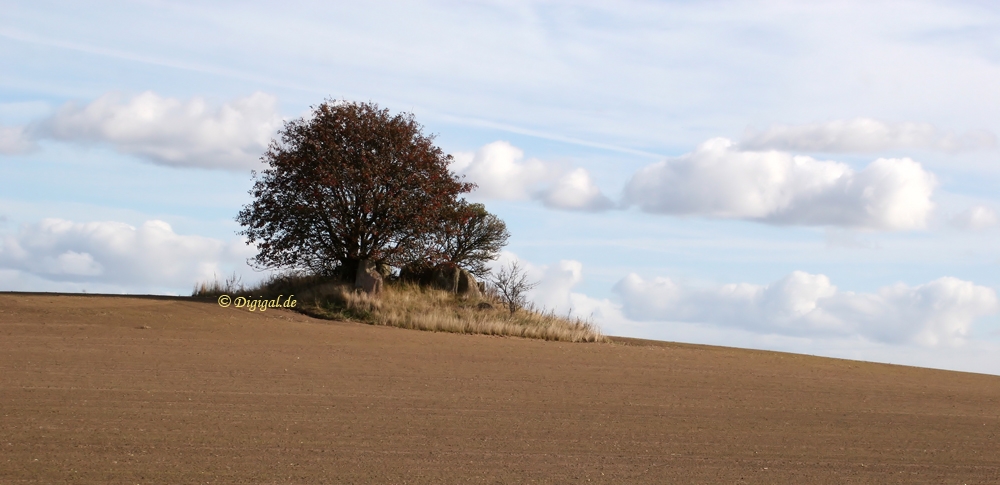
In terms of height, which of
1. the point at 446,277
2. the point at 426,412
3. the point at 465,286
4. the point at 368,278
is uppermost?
the point at 446,277

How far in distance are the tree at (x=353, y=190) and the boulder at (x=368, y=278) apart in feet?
1.03

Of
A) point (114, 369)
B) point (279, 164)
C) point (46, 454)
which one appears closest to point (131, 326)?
point (114, 369)

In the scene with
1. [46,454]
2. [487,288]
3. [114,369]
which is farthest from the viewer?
[487,288]

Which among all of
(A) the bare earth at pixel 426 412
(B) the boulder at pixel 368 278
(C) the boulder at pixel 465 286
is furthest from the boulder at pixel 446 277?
(A) the bare earth at pixel 426 412

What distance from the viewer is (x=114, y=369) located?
14938 millimetres

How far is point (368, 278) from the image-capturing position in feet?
84.6

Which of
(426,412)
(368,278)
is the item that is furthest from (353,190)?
(426,412)

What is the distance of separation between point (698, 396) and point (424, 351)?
5.89 meters

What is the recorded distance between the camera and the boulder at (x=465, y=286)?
28219 millimetres

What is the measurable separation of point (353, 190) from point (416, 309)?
11.9 ft

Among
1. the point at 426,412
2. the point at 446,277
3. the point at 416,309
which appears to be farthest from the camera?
the point at 446,277

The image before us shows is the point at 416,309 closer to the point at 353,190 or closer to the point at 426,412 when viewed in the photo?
the point at 353,190

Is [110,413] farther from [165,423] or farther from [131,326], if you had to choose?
[131,326]

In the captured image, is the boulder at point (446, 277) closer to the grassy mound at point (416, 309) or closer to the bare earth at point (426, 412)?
the grassy mound at point (416, 309)
